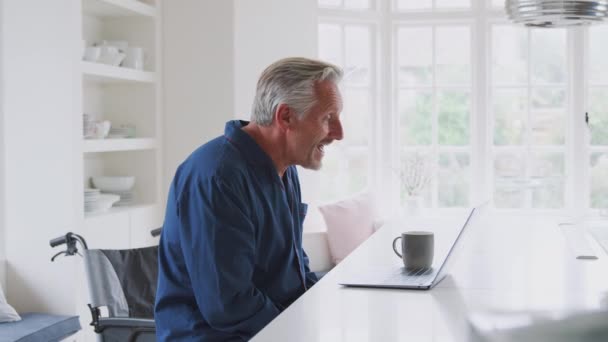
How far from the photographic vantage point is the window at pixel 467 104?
19.5 feet

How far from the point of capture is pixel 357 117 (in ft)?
20.3

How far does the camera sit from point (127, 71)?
14.8 feet

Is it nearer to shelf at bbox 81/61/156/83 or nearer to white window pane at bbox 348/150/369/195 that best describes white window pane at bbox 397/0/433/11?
white window pane at bbox 348/150/369/195

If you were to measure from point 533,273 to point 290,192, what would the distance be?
0.67m

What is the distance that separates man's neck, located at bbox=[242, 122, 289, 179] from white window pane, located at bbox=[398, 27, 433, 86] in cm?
419

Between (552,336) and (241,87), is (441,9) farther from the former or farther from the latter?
(552,336)

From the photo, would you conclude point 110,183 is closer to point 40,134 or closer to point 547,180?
point 40,134

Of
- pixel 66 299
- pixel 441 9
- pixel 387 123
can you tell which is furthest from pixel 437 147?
pixel 66 299

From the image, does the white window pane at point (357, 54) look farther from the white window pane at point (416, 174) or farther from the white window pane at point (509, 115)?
the white window pane at point (509, 115)

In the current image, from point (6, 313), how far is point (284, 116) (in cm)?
229

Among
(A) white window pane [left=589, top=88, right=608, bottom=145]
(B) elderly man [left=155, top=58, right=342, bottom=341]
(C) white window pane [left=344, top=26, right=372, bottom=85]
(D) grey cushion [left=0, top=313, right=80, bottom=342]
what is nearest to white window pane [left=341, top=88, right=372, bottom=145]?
(C) white window pane [left=344, top=26, right=372, bottom=85]

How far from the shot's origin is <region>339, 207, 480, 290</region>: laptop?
6.14 ft

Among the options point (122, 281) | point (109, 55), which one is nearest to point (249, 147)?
point (122, 281)

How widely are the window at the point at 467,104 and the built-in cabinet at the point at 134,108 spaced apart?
156cm
